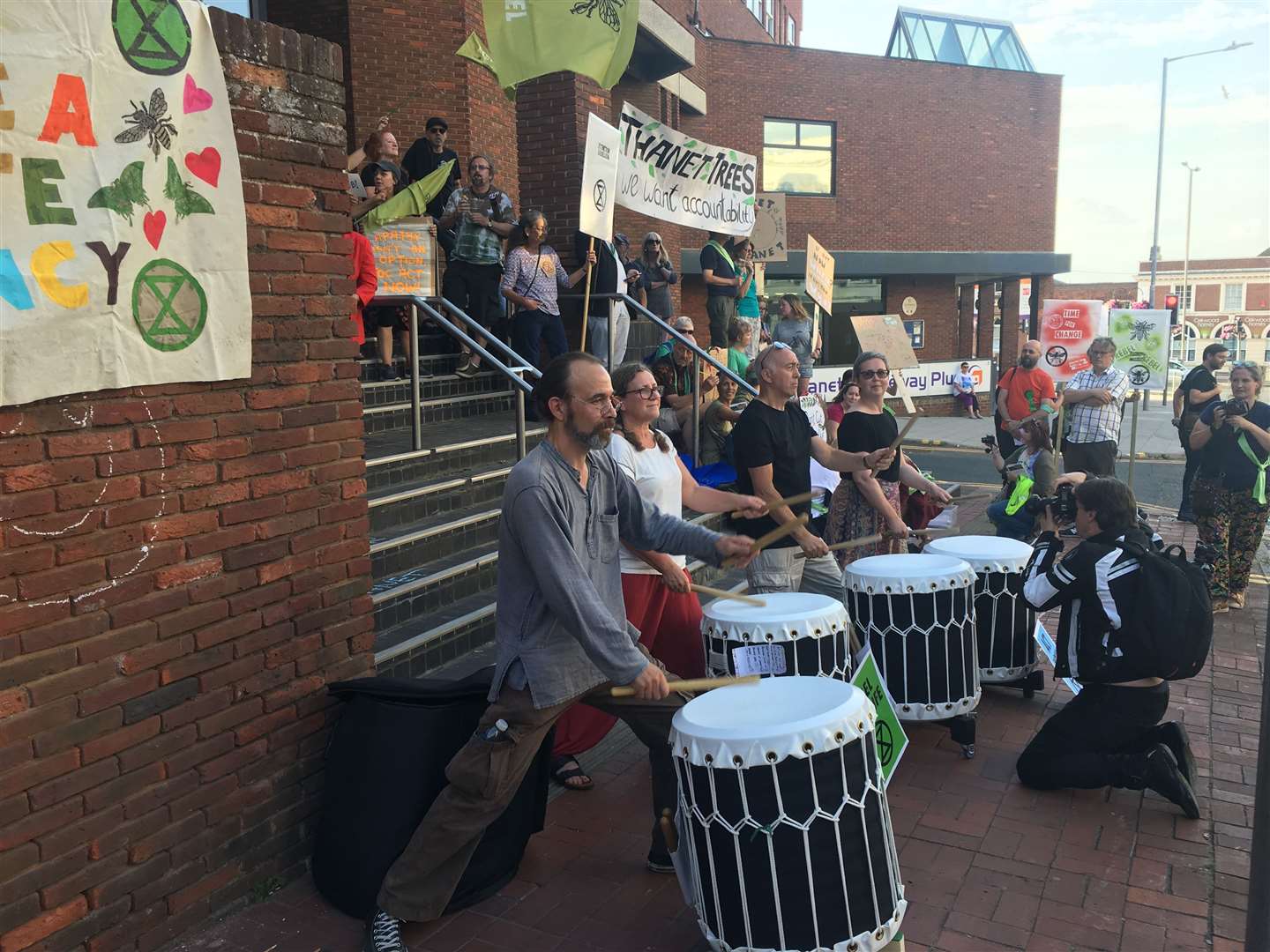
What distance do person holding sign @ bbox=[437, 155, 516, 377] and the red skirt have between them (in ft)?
15.9

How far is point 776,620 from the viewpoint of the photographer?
4168mm

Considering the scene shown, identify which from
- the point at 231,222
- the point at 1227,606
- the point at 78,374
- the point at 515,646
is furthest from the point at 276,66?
the point at 1227,606

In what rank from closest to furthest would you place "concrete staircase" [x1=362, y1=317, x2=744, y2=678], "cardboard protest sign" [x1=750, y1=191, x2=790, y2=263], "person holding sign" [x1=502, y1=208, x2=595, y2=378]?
"concrete staircase" [x1=362, y1=317, x2=744, y2=678]
"person holding sign" [x1=502, y1=208, x2=595, y2=378]
"cardboard protest sign" [x1=750, y1=191, x2=790, y2=263]

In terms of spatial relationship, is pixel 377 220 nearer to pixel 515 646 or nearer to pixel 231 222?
pixel 231 222

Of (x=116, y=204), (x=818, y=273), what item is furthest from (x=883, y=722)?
(x=818, y=273)

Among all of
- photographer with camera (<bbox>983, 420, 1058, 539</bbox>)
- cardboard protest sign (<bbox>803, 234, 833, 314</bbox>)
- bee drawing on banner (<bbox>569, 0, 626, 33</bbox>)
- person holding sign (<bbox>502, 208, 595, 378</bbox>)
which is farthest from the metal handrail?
cardboard protest sign (<bbox>803, 234, 833, 314</bbox>)

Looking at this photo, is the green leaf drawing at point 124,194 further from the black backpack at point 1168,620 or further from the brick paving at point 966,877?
the black backpack at point 1168,620

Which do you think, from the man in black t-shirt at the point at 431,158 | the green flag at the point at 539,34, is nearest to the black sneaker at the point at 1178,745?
the green flag at the point at 539,34

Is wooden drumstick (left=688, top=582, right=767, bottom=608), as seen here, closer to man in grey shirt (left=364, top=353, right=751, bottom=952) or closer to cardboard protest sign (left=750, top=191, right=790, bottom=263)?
man in grey shirt (left=364, top=353, right=751, bottom=952)

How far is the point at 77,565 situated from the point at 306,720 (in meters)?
1.17

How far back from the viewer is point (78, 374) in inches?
123

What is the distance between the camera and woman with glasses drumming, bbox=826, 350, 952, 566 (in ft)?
19.4

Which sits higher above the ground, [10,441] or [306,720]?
[10,441]

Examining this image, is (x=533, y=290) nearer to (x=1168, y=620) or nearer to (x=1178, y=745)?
(x=1168, y=620)
